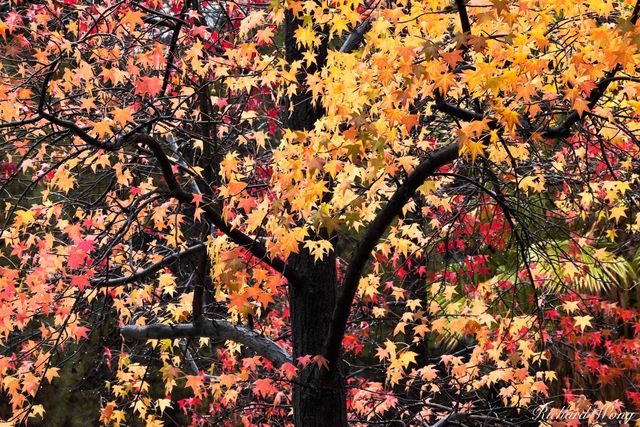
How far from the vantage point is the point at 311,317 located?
4840mm

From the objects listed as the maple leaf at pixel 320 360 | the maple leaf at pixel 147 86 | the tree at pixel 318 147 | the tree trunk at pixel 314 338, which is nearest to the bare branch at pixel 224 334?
the tree at pixel 318 147

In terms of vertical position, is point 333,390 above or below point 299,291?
below

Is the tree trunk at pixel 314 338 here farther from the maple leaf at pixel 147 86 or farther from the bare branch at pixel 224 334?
the maple leaf at pixel 147 86

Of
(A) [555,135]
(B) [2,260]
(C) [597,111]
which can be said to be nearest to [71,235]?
(A) [555,135]

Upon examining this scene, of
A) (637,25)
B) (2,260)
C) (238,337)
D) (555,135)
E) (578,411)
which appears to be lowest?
(578,411)

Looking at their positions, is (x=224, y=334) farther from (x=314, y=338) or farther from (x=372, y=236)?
(x=372, y=236)

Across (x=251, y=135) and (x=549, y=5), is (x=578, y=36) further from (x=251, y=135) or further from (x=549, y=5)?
(x=251, y=135)

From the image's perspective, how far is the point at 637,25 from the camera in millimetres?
3193

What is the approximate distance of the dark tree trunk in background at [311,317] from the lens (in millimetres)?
4699

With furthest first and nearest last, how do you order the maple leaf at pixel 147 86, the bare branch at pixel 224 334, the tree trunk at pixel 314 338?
1. the bare branch at pixel 224 334
2. the tree trunk at pixel 314 338
3. the maple leaf at pixel 147 86

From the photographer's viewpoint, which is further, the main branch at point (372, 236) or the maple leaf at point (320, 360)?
the maple leaf at point (320, 360)

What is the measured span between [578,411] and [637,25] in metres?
3.61

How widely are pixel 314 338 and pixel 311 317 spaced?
0.44 feet

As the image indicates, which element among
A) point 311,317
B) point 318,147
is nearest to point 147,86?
point 318,147
